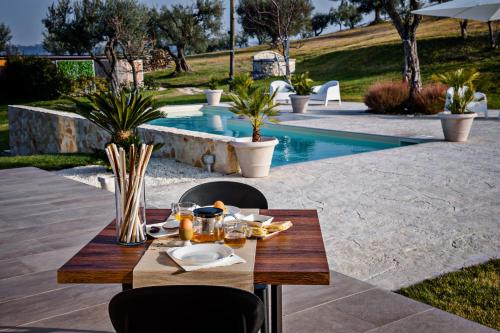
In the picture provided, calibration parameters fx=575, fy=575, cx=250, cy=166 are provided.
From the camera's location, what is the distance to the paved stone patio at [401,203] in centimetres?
433

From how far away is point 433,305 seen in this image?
3.42m

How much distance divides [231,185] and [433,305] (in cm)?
140

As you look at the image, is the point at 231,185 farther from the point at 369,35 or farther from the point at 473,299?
the point at 369,35

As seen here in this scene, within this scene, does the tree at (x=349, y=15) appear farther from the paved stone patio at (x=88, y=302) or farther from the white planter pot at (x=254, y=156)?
the paved stone patio at (x=88, y=302)

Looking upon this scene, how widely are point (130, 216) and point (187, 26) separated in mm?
32198

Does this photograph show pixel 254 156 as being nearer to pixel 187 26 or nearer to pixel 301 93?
pixel 301 93

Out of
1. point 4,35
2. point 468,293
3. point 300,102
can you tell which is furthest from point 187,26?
point 468,293

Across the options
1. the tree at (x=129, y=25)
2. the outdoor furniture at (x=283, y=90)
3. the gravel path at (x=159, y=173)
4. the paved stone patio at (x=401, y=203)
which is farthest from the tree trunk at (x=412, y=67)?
the tree at (x=129, y=25)

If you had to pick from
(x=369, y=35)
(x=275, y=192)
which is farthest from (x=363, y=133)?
(x=369, y=35)

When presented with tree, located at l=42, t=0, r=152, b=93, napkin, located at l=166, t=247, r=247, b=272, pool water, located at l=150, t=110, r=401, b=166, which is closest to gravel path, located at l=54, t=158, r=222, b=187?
pool water, located at l=150, t=110, r=401, b=166

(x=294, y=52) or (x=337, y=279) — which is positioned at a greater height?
(x=294, y=52)

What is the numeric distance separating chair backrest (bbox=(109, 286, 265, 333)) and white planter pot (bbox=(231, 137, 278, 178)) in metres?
5.99

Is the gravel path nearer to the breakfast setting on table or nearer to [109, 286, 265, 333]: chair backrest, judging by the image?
the breakfast setting on table

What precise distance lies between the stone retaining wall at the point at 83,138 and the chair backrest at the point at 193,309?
6.54 metres
